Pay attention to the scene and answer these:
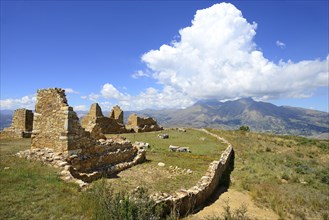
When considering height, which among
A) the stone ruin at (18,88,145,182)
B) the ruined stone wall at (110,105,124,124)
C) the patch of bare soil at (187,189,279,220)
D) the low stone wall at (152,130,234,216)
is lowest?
the patch of bare soil at (187,189,279,220)

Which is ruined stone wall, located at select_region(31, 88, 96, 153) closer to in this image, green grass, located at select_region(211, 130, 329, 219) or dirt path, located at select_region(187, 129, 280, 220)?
dirt path, located at select_region(187, 129, 280, 220)

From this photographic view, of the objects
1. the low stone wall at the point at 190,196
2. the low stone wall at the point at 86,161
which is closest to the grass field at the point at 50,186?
the low stone wall at the point at 86,161

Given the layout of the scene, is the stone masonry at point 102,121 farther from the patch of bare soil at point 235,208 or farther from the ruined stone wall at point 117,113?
the patch of bare soil at point 235,208

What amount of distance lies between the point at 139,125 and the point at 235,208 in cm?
3830

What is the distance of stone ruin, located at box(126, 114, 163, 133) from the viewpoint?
49450 mm

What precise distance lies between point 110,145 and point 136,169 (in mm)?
2623

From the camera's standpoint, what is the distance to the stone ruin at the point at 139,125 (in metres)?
49.5

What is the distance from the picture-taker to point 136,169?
20266 millimetres

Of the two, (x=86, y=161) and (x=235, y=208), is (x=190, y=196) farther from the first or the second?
(x=86, y=161)

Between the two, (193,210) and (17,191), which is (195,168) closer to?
(193,210)

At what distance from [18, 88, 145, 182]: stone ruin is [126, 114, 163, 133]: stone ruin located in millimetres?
30396

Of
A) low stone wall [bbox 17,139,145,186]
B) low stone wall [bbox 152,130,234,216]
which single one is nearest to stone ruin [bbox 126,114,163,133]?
low stone wall [bbox 17,139,145,186]

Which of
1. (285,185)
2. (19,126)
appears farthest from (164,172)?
(19,126)

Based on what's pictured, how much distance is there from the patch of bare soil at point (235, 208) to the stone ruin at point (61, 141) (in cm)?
650
